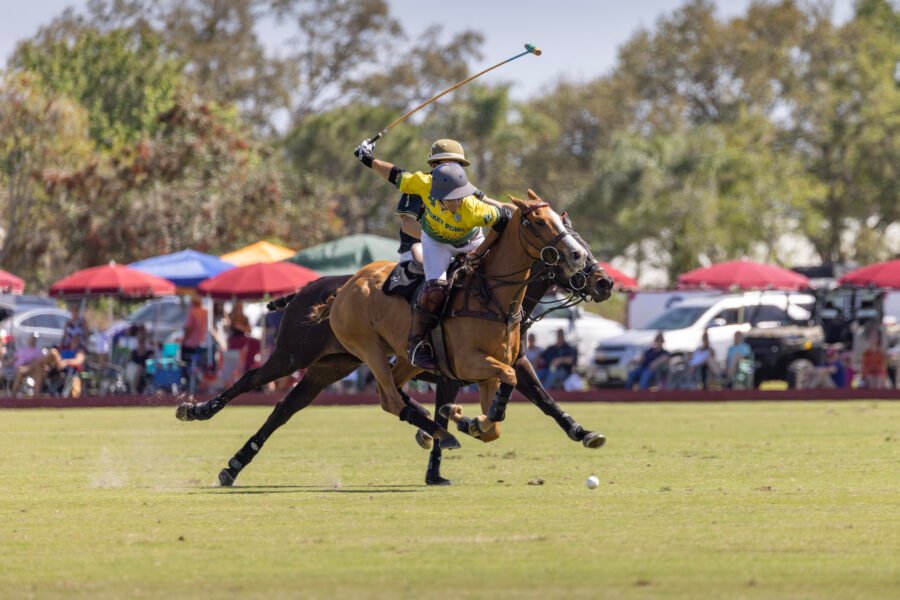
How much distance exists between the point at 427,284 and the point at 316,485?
5.30 ft

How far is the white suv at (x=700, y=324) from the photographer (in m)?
31.5

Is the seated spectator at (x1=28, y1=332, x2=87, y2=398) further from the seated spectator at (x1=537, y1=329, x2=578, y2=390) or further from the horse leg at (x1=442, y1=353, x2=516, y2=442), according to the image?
the horse leg at (x1=442, y1=353, x2=516, y2=442)

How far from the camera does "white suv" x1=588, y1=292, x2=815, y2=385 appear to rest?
1241 inches

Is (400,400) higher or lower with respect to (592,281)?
lower

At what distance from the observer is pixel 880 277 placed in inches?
1143

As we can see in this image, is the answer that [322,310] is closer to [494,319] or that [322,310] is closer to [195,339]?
[494,319]

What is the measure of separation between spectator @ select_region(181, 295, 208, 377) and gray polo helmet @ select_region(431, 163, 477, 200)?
1666 centimetres

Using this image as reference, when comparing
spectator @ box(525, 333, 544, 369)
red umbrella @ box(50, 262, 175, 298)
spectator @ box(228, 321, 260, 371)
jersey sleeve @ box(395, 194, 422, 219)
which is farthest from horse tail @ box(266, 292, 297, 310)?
spectator @ box(525, 333, 544, 369)

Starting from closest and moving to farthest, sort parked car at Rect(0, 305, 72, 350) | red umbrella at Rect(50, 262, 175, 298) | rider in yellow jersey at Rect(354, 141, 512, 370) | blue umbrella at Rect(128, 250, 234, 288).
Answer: rider in yellow jersey at Rect(354, 141, 512, 370) → red umbrella at Rect(50, 262, 175, 298) → blue umbrella at Rect(128, 250, 234, 288) → parked car at Rect(0, 305, 72, 350)

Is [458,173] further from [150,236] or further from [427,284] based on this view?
[150,236]

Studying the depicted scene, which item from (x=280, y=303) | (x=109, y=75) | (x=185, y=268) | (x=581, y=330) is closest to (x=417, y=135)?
(x=109, y=75)

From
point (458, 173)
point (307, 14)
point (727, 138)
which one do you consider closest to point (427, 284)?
point (458, 173)

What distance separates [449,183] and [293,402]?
7.23 feet

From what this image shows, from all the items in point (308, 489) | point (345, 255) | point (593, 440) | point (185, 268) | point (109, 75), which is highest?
point (109, 75)
